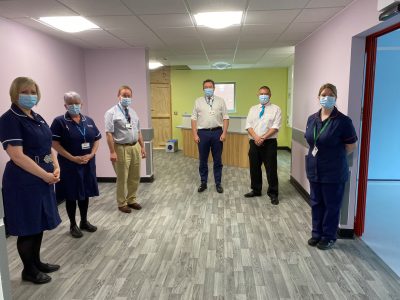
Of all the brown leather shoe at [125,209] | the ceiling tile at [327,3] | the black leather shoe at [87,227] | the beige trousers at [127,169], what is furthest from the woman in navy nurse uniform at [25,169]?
the ceiling tile at [327,3]

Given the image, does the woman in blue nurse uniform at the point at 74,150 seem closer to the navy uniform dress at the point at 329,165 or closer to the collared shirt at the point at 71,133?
the collared shirt at the point at 71,133

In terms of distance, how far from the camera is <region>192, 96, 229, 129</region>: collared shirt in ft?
14.1

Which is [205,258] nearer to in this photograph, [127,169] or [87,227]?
[87,227]

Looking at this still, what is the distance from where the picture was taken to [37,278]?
7.34 ft

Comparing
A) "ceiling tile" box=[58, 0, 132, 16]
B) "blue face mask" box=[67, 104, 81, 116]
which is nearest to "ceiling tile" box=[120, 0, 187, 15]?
"ceiling tile" box=[58, 0, 132, 16]

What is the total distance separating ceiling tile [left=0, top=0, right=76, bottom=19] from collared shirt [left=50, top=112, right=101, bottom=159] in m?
0.95

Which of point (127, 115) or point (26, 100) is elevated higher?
point (26, 100)

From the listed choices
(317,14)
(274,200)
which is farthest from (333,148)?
(274,200)

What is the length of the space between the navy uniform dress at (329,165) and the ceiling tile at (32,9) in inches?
96.7

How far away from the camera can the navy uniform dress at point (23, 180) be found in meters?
1.99

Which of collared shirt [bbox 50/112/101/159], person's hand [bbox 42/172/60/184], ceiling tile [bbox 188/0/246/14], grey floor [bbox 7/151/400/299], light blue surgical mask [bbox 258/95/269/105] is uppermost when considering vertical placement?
ceiling tile [bbox 188/0/246/14]

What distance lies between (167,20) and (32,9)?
126cm

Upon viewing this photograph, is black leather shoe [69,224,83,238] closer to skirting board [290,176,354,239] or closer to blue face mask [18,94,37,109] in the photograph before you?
blue face mask [18,94,37,109]

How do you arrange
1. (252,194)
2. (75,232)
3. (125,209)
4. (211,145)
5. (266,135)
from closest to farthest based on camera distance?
(75,232), (125,209), (266,135), (252,194), (211,145)
